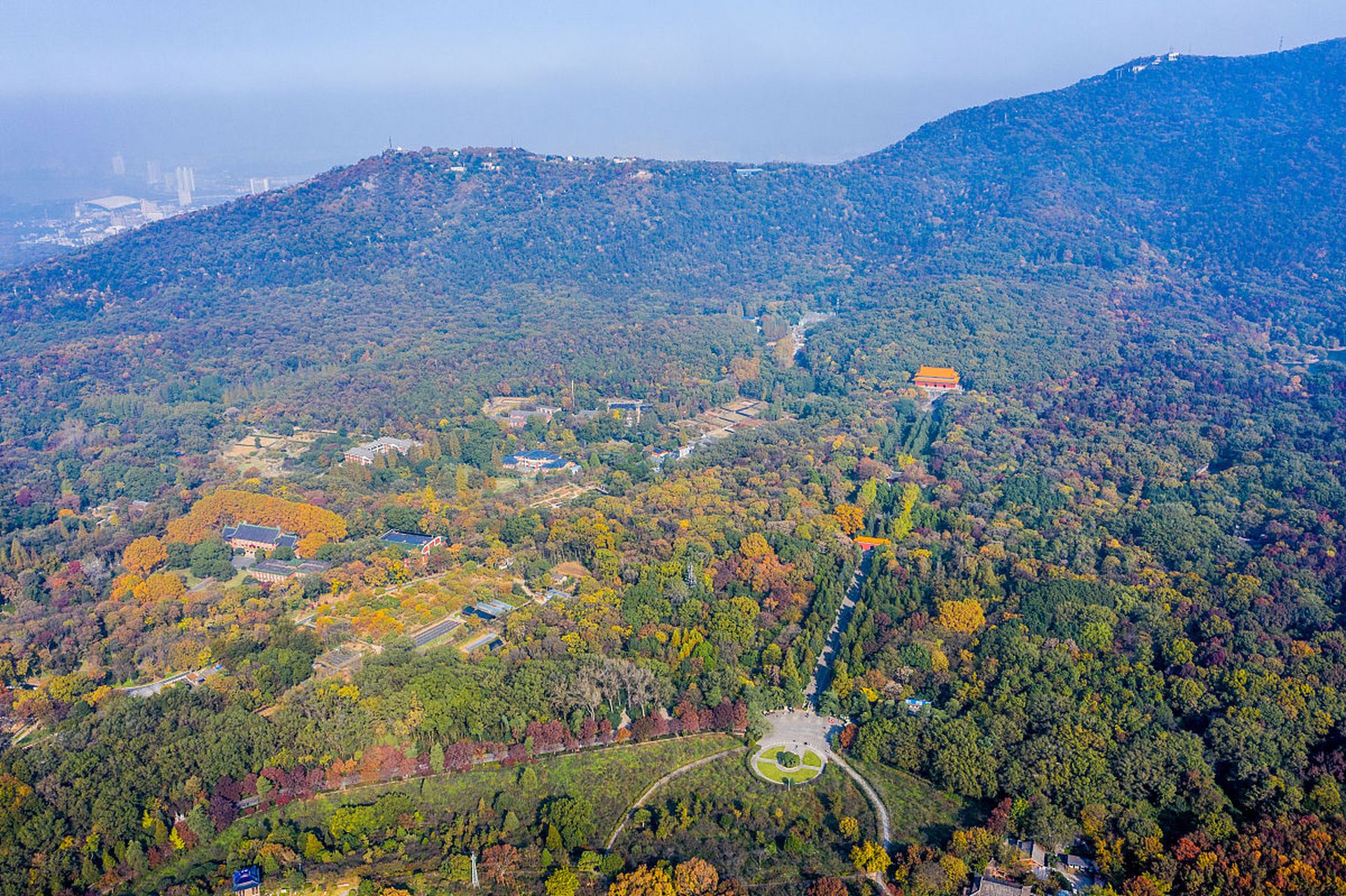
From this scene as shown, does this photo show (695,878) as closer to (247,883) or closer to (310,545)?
(247,883)

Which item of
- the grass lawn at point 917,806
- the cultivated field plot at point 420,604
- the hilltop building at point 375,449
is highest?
the hilltop building at point 375,449

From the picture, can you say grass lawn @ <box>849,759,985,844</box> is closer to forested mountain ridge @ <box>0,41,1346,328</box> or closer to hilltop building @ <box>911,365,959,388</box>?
hilltop building @ <box>911,365,959,388</box>

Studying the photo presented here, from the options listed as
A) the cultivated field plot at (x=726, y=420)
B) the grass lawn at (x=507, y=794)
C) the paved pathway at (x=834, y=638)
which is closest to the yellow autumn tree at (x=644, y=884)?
the grass lawn at (x=507, y=794)

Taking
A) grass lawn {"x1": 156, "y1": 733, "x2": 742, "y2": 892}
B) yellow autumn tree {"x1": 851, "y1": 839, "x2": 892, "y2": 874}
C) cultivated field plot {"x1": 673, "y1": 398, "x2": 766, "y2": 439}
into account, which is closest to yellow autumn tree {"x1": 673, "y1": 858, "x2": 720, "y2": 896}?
grass lawn {"x1": 156, "y1": 733, "x2": 742, "y2": 892}

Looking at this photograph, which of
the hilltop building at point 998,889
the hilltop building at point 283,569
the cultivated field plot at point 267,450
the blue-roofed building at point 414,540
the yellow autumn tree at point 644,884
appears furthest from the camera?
the cultivated field plot at point 267,450

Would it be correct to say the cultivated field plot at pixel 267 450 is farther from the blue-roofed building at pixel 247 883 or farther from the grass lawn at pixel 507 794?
the blue-roofed building at pixel 247 883

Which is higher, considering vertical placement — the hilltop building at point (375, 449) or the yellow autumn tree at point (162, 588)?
the hilltop building at point (375, 449)

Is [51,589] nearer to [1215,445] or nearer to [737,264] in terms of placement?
[1215,445]
